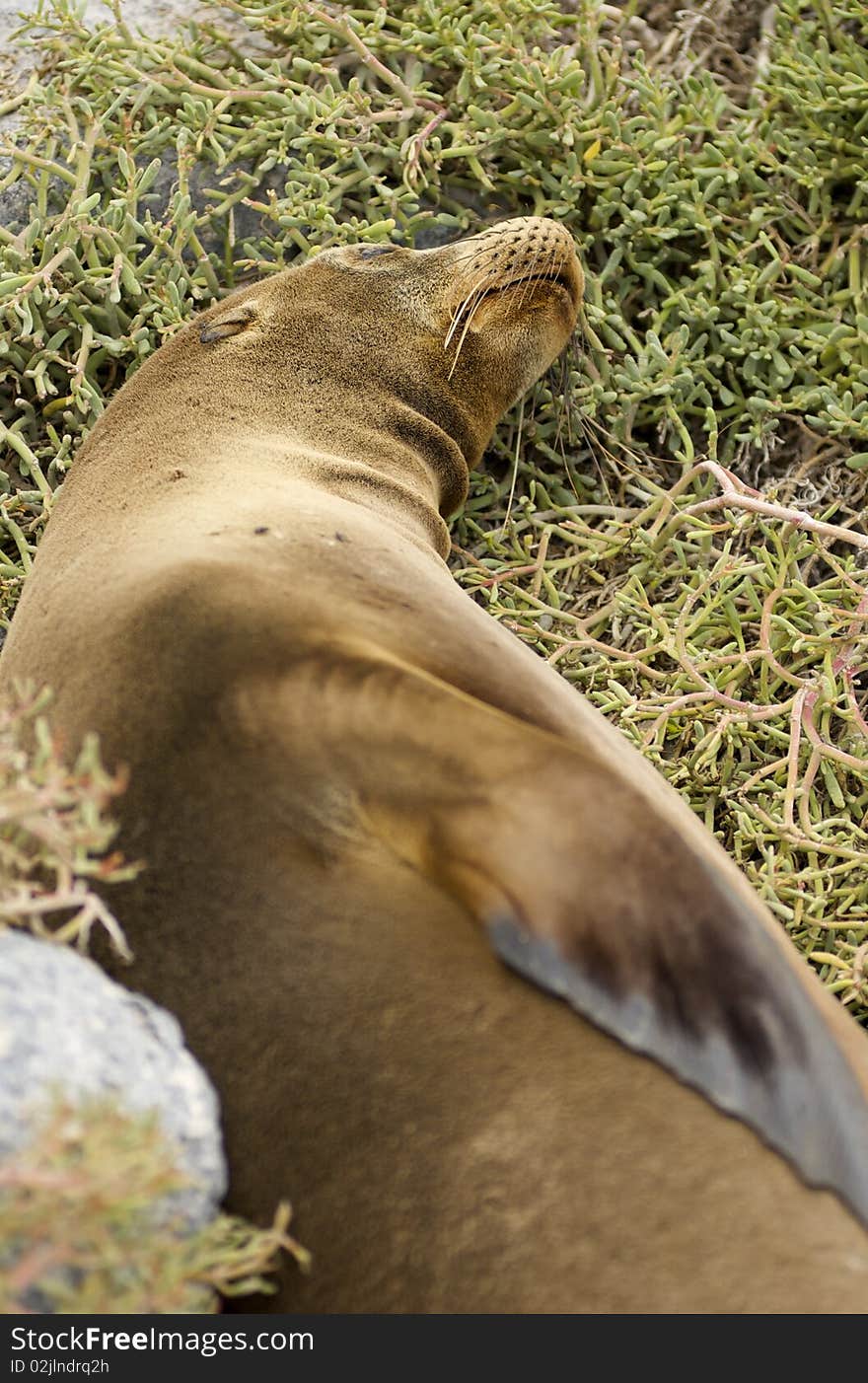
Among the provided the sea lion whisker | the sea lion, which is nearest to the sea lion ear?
the sea lion whisker

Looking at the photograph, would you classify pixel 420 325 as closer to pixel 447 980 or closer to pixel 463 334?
pixel 463 334

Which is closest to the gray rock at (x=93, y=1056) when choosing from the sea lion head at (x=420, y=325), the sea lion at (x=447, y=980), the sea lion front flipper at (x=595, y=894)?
the sea lion at (x=447, y=980)

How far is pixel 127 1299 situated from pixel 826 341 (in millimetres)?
2754

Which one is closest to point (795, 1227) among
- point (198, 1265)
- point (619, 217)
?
point (198, 1265)

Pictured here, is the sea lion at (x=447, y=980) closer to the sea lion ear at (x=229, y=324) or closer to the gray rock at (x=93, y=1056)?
the gray rock at (x=93, y=1056)

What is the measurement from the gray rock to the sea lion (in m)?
0.20

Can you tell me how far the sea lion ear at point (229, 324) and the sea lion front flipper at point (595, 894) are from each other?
129 cm

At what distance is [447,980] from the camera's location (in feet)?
5.98

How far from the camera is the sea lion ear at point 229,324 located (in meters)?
3.03

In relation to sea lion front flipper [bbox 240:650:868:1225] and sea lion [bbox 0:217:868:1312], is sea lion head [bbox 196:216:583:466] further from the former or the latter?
sea lion front flipper [bbox 240:650:868:1225]

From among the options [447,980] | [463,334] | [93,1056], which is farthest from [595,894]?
[463,334]

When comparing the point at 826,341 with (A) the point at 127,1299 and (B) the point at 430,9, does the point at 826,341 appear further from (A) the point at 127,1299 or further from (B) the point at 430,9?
Result: (A) the point at 127,1299

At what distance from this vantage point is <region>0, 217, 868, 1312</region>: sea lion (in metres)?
1.70

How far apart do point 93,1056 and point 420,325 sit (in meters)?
2.05
